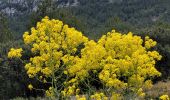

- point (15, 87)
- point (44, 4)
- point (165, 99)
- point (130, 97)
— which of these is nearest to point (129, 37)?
point (130, 97)

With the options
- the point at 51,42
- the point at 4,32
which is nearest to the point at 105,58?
the point at 51,42

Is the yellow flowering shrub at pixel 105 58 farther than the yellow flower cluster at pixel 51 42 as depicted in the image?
No

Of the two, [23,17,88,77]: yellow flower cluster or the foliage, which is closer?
[23,17,88,77]: yellow flower cluster

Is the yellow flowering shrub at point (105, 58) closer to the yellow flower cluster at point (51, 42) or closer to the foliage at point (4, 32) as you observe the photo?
the yellow flower cluster at point (51, 42)

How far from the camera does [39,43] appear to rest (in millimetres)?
13469

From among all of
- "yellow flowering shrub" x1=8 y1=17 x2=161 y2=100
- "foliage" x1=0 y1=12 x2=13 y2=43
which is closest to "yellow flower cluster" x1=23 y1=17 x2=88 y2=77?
"yellow flowering shrub" x1=8 y1=17 x2=161 y2=100

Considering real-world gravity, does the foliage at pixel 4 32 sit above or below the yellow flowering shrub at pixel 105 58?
below

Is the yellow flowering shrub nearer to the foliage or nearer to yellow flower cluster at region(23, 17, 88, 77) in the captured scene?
yellow flower cluster at region(23, 17, 88, 77)

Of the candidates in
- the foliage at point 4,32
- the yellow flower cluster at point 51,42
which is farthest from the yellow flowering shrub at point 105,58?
the foliage at point 4,32

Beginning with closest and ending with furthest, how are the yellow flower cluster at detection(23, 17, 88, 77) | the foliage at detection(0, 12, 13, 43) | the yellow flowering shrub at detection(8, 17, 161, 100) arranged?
1. the yellow flowering shrub at detection(8, 17, 161, 100)
2. the yellow flower cluster at detection(23, 17, 88, 77)
3. the foliage at detection(0, 12, 13, 43)

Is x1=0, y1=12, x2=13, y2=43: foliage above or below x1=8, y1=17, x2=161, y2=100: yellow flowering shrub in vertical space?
below

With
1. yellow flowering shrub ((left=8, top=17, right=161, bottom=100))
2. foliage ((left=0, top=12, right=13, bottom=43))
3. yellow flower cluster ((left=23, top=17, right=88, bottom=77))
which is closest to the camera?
yellow flowering shrub ((left=8, top=17, right=161, bottom=100))

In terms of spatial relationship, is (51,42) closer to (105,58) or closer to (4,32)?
(105,58)

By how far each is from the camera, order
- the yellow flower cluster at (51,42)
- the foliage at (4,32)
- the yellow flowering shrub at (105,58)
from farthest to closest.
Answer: the foliage at (4,32) → the yellow flower cluster at (51,42) → the yellow flowering shrub at (105,58)
